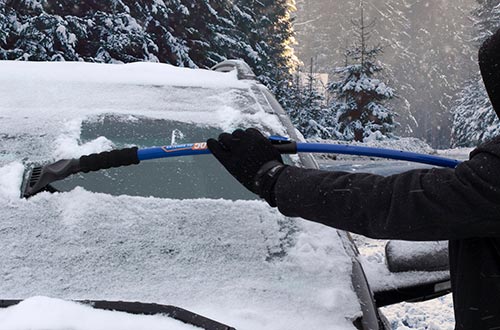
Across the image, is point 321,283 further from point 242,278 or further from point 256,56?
point 256,56

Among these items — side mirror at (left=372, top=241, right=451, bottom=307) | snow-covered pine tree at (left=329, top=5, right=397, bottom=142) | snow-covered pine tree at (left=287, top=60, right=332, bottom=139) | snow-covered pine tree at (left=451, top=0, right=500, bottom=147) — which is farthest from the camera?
snow-covered pine tree at (left=451, top=0, right=500, bottom=147)

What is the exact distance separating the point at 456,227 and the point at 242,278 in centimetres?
60

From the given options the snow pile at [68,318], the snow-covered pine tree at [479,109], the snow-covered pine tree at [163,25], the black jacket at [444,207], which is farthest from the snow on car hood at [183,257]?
the snow-covered pine tree at [479,109]

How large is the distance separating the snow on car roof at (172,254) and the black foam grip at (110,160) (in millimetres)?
90

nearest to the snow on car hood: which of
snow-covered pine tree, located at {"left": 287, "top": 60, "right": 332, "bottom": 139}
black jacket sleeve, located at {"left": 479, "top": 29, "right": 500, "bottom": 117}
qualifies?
black jacket sleeve, located at {"left": 479, "top": 29, "right": 500, "bottom": 117}

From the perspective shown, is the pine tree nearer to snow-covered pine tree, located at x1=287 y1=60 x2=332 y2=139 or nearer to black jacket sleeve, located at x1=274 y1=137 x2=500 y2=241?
snow-covered pine tree, located at x1=287 y1=60 x2=332 y2=139

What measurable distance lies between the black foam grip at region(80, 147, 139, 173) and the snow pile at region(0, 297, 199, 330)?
2.20 feet

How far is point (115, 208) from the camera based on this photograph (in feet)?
5.69

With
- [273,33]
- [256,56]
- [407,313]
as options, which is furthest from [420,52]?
[407,313]

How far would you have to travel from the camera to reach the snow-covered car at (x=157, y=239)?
1.33 metres

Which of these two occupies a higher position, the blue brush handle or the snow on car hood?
the blue brush handle

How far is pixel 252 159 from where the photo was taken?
1473mm

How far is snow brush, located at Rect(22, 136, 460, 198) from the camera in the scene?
66.6 inches

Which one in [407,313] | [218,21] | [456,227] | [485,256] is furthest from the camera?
[218,21]
